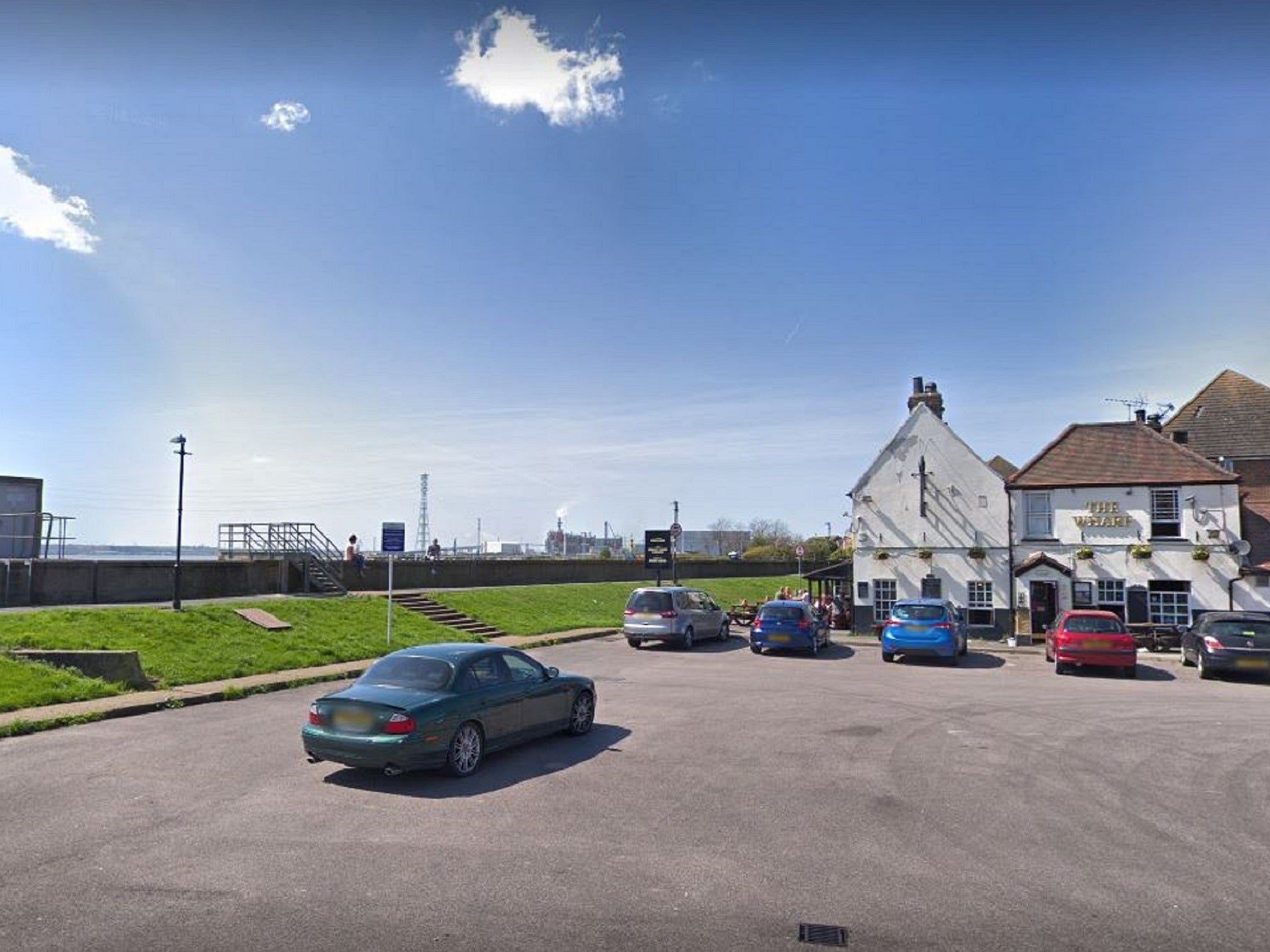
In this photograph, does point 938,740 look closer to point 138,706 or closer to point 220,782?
point 220,782

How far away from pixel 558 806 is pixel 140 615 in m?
14.4

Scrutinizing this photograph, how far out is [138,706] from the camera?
495 inches

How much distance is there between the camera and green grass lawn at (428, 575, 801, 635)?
2747cm

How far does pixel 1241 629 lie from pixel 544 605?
2145cm

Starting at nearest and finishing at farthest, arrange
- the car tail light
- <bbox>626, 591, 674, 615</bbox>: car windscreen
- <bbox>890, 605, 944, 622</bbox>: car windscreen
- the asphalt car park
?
the asphalt car park, the car tail light, <bbox>890, 605, 944, 622</bbox>: car windscreen, <bbox>626, 591, 674, 615</bbox>: car windscreen

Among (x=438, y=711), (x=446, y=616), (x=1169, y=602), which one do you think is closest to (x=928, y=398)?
(x=1169, y=602)

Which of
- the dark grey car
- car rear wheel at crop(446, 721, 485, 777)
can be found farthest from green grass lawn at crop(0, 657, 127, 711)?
the dark grey car

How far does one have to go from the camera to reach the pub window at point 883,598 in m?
28.5

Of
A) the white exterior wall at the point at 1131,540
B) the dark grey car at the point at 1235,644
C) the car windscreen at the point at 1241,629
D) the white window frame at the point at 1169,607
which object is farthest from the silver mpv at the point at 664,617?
the white window frame at the point at 1169,607

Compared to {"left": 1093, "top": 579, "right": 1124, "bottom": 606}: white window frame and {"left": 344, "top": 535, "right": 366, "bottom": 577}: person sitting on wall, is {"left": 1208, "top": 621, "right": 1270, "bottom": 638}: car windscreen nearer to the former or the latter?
{"left": 1093, "top": 579, "right": 1124, "bottom": 606}: white window frame

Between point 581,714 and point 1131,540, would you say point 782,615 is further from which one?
point 581,714

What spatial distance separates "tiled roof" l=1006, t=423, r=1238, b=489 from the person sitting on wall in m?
22.8

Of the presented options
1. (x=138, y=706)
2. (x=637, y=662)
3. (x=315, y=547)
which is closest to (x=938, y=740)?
(x=637, y=662)

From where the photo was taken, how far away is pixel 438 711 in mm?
8711
